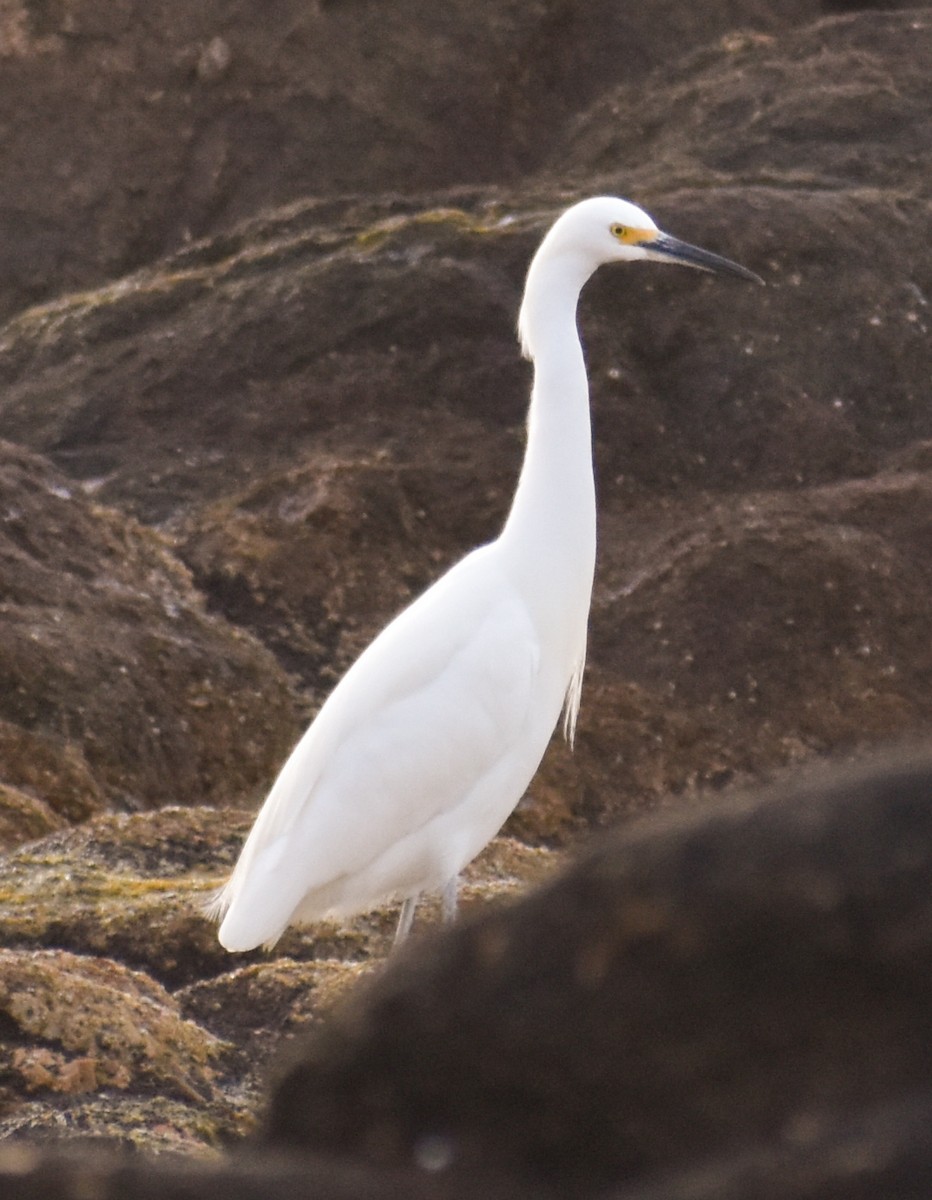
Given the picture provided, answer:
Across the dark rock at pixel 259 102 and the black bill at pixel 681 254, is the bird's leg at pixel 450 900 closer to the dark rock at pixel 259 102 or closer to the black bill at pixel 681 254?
the black bill at pixel 681 254

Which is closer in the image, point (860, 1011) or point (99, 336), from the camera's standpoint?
point (860, 1011)

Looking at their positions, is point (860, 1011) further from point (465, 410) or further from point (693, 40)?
point (693, 40)

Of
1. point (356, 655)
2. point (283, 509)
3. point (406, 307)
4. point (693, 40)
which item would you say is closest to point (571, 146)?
point (693, 40)

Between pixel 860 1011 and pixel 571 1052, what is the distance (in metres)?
0.28

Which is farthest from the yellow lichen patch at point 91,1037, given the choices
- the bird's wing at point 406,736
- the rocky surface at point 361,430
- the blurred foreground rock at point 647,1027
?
the blurred foreground rock at point 647,1027

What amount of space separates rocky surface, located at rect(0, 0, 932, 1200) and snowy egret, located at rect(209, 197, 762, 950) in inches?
13.1

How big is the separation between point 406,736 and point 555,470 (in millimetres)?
994

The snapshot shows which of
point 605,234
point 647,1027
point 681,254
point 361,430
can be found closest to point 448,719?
point 605,234

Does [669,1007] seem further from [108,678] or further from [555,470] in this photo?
[108,678]

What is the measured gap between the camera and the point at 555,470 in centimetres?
621

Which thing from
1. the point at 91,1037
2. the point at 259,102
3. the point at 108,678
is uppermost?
the point at 91,1037

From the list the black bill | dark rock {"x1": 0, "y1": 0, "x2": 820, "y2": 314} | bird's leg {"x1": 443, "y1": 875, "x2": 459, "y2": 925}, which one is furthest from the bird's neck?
dark rock {"x1": 0, "y1": 0, "x2": 820, "y2": 314}

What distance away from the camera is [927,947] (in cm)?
189

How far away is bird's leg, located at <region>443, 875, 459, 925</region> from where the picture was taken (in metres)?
5.63
